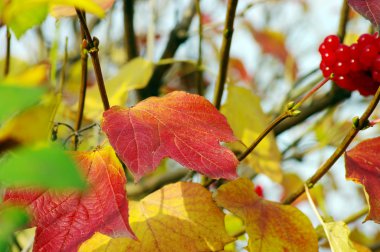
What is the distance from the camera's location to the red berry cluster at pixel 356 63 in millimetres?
911

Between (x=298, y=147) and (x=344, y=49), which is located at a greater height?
(x=344, y=49)

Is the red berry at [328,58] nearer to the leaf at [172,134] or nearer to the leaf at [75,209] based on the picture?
the leaf at [172,134]

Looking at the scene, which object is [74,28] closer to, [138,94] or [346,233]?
[138,94]

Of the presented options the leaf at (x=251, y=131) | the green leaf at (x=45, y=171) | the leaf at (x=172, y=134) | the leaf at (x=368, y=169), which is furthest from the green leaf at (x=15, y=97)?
the leaf at (x=251, y=131)

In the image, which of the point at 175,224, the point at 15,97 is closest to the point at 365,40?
the point at 175,224

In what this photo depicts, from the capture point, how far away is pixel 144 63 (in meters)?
1.32

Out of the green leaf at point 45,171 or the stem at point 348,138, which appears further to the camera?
the stem at point 348,138

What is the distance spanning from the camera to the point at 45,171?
274mm

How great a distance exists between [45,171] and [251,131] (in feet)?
3.16

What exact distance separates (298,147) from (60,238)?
1.29 m

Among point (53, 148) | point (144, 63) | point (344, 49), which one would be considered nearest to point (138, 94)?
point (144, 63)

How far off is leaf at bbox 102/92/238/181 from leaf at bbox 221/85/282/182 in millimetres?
380

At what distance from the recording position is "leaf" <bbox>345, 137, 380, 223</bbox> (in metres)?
0.83

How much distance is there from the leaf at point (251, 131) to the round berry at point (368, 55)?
327 mm
